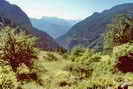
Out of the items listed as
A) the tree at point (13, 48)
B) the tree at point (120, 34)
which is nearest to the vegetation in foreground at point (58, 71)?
the tree at point (13, 48)

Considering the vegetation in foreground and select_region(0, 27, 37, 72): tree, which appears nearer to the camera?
the vegetation in foreground

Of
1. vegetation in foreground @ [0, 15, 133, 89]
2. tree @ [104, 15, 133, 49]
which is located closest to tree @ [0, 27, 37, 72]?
vegetation in foreground @ [0, 15, 133, 89]

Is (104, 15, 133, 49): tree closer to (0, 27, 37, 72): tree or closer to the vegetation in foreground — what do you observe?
the vegetation in foreground

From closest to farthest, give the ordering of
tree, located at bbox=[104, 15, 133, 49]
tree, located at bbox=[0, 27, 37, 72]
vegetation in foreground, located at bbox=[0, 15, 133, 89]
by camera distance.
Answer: vegetation in foreground, located at bbox=[0, 15, 133, 89], tree, located at bbox=[0, 27, 37, 72], tree, located at bbox=[104, 15, 133, 49]

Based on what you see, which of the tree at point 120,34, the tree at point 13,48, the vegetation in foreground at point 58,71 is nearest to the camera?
the vegetation in foreground at point 58,71

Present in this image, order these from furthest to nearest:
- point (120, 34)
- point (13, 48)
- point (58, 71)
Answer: point (120, 34)
point (58, 71)
point (13, 48)

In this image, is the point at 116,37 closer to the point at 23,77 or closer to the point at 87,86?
the point at 23,77

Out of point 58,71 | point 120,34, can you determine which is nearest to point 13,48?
point 58,71

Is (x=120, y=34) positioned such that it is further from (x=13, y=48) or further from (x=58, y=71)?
(x=13, y=48)

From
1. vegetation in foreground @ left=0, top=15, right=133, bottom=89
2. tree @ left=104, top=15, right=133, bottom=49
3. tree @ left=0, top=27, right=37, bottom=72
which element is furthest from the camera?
tree @ left=104, top=15, right=133, bottom=49

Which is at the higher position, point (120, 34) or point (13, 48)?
point (13, 48)

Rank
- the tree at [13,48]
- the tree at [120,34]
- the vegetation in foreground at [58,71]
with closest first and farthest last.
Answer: the vegetation in foreground at [58,71], the tree at [13,48], the tree at [120,34]

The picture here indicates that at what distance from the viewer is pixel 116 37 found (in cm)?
3984

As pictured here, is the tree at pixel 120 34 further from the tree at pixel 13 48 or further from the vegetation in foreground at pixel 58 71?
the tree at pixel 13 48
